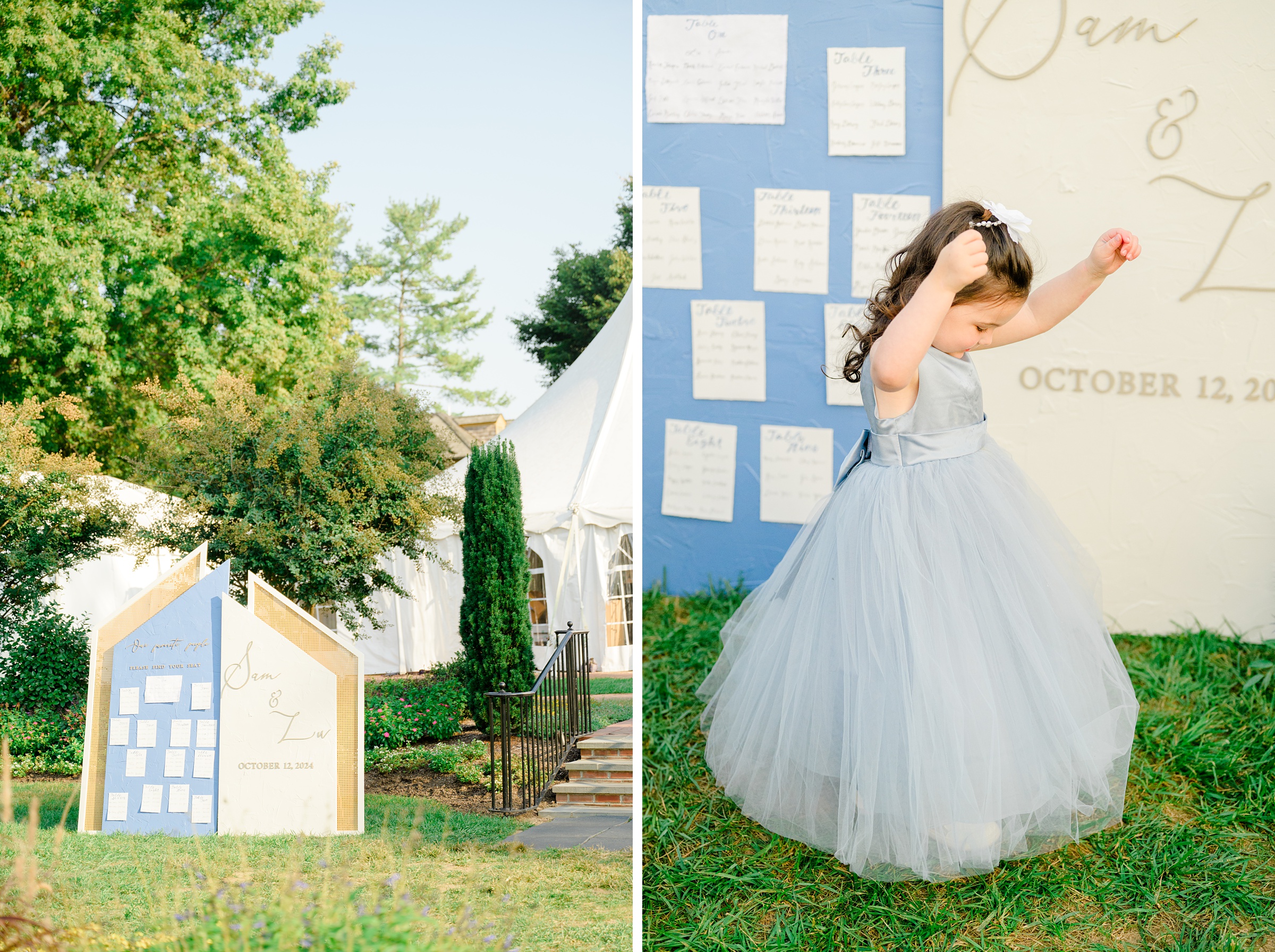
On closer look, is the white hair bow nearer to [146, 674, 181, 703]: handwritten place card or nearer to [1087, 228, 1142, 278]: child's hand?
[1087, 228, 1142, 278]: child's hand

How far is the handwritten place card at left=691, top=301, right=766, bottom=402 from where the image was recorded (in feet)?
12.4

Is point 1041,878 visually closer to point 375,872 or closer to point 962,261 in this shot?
point 962,261

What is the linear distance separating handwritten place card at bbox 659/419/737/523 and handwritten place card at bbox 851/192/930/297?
2.72ft

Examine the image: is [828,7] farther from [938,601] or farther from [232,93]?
[938,601]

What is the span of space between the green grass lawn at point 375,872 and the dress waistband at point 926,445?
1.28 meters

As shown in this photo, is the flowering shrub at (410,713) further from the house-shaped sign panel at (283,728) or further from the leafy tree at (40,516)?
the leafy tree at (40,516)

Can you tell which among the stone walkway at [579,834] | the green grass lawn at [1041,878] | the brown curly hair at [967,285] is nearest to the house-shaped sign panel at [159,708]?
the stone walkway at [579,834]

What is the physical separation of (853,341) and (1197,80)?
4.98 ft

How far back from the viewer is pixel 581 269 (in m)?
2.76

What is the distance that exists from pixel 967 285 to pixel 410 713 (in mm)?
1728

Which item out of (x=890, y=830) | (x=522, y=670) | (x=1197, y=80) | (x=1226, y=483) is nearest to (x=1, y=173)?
(x=522, y=670)

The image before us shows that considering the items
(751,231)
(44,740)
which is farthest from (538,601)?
(751,231)

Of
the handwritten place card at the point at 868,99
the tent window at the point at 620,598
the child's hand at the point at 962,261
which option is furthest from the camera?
the handwritten place card at the point at 868,99

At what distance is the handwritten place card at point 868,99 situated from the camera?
3514 millimetres
